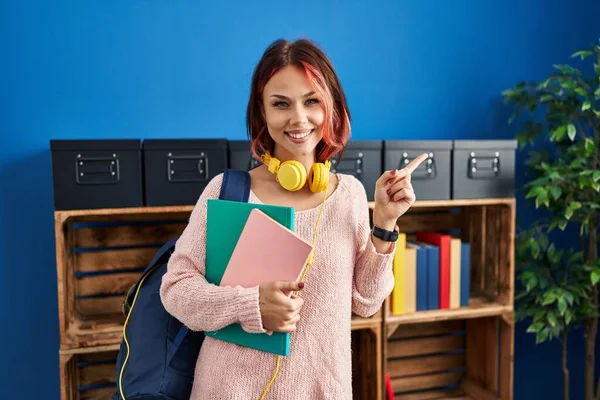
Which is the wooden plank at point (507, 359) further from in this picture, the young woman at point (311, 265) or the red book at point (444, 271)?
the young woman at point (311, 265)

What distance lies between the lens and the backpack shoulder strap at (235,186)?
1076 millimetres

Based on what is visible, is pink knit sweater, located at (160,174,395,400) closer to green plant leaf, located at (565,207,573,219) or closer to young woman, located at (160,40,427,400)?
young woman, located at (160,40,427,400)

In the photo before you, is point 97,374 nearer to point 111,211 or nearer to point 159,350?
point 111,211

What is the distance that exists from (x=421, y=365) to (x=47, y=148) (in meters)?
1.94

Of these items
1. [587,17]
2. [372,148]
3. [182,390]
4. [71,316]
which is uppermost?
[587,17]

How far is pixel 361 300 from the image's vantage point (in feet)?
3.78

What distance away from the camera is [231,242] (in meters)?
1.01

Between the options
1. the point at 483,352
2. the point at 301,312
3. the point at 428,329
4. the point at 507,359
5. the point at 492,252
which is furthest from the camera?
the point at 428,329

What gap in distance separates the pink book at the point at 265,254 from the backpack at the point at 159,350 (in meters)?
0.13

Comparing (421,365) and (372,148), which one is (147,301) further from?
(421,365)

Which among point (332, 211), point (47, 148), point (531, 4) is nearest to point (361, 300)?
point (332, 211)

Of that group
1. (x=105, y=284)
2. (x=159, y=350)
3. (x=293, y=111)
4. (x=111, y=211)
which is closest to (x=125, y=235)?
(x=105, y=284)

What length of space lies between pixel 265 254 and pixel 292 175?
0.18 metres

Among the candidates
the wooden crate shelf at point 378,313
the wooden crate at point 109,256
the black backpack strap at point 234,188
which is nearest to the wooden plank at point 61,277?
the wooden crate shelf at point 378,313
